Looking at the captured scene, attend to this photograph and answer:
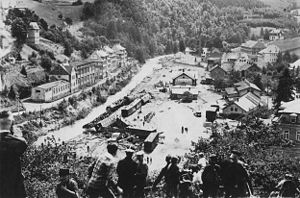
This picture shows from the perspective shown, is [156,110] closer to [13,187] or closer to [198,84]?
[198,84]

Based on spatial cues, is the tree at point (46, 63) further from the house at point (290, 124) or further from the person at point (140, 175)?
the person at point (140, 175)

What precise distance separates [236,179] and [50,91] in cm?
804

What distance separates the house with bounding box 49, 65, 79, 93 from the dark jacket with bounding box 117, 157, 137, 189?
7.94 meters

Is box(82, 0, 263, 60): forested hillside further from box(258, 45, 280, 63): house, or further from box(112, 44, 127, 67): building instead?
box(258, 45, 280, 63): house

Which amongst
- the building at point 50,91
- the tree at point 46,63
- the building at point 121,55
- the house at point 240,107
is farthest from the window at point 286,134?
the tree at point 46,63

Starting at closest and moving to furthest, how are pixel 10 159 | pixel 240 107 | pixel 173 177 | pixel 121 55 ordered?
pixel 10 159 → pixel 173 177 → pixel 240 107 → pixel 121 55

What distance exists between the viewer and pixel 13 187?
7.45ft

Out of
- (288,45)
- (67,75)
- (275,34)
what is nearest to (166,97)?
(67,75)

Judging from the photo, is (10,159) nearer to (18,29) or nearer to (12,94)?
(12,94)

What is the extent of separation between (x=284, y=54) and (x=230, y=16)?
2.56 m

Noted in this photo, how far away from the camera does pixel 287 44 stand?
420 inches

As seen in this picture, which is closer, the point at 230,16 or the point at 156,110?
the point at 156,110

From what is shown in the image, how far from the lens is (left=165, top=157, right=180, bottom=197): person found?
2.63m

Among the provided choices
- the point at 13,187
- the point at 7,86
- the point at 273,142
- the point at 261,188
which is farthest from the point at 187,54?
the point at 13,187
